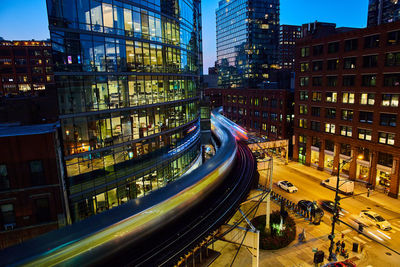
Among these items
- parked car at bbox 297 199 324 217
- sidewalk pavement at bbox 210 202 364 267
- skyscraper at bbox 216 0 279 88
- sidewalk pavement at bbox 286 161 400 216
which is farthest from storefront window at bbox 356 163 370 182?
skyscraper at bbox 216 0 279 88

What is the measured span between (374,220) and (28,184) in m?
36.8

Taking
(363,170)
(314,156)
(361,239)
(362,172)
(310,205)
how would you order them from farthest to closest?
1. (314,156)
2. (362,172)
3. (363,170)
4. (310,205)
5. (361,239)

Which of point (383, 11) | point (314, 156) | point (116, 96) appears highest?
point (383, 11)

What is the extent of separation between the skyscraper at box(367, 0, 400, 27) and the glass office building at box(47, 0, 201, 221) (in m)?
154

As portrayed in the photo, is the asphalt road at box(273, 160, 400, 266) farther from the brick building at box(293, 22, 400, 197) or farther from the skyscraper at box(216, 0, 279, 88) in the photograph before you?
the skyscraper at box(216, 0, 279, 88)

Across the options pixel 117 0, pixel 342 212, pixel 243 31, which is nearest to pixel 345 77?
pixel 342 212

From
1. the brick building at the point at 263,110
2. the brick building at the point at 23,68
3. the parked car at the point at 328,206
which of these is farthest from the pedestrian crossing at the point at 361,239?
the brick building at the point at 23,68

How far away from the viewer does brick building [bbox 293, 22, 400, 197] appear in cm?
3631

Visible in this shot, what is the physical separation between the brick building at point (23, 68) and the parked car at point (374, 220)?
98.6m

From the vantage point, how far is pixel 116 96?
25.8 m

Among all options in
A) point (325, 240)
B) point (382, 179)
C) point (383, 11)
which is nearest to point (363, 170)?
point (382, 179)

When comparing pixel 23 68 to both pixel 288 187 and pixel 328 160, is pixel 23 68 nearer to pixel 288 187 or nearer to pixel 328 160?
pixel 288 187

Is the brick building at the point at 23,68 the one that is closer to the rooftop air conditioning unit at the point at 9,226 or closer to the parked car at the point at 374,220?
the rooftop air conditioning unit at the point at 9,226

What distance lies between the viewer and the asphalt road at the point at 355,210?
24375 millimetres
